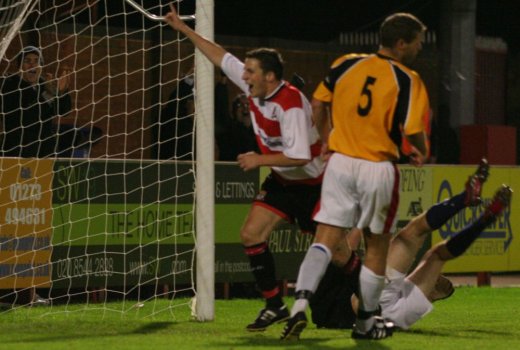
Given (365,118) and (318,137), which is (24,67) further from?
(365,118)

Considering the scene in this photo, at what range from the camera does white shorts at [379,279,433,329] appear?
9.09 metres

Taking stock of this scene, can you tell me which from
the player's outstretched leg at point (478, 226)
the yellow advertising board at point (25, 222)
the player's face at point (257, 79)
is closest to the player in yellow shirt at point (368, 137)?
the player's face at point (257, 79)

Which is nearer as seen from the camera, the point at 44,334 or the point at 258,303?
the point at 44,334

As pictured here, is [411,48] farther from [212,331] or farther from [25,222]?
[25,222]

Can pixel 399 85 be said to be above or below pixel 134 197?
above

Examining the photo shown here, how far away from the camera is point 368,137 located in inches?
327

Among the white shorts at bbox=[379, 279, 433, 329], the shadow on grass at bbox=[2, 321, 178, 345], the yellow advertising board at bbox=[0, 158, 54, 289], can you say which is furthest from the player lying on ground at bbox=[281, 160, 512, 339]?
the yellow advertising board at bbox=[0, 158, 54, 289]

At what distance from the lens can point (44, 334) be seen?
884 centimetres

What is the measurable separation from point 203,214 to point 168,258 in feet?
7.09

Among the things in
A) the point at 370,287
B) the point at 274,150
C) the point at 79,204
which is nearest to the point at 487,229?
the point at 79,204

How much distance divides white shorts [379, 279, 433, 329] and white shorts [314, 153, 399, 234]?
2.87 ft

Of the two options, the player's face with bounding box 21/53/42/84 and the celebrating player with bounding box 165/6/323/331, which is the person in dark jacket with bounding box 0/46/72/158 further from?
the celebrating player with bounding box 165/6/323/331

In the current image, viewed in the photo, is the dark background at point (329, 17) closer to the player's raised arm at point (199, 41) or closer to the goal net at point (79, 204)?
the goal net at point (79, 204)

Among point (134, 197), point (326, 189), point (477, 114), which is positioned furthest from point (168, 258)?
point (477, 114)
